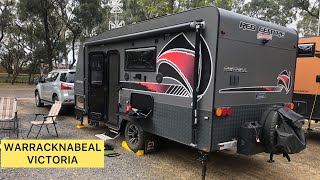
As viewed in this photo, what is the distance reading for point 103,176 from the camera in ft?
15.2

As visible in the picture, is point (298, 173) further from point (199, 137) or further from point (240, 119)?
point (199, 137)

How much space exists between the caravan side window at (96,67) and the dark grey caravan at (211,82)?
3.86 feet

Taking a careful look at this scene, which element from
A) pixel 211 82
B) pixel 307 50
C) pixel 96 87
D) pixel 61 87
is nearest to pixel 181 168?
pixel 211 82

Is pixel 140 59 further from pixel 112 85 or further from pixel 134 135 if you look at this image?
pixel 134 135

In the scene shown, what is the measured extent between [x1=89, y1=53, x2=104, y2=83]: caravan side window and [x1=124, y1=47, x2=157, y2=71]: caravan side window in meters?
1.24

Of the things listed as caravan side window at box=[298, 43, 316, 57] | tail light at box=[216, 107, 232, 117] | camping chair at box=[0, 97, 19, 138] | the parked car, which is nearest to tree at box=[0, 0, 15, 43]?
the parked car

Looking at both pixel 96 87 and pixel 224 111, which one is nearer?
pixel 224 111

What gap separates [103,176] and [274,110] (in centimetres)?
301

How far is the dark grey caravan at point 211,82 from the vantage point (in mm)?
4129

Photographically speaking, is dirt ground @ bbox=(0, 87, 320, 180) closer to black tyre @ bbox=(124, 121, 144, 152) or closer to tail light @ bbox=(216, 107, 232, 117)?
black tyre @ bbox=(124, 121, 144, 152)

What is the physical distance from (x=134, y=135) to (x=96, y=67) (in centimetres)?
235

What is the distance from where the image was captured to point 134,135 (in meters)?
5.95

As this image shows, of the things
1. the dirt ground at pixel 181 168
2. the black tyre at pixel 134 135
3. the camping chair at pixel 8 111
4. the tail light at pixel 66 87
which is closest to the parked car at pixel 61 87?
the tail light at pixel 66 87

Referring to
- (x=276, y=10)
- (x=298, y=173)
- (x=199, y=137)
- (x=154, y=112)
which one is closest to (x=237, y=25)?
(x=199, y=137)
